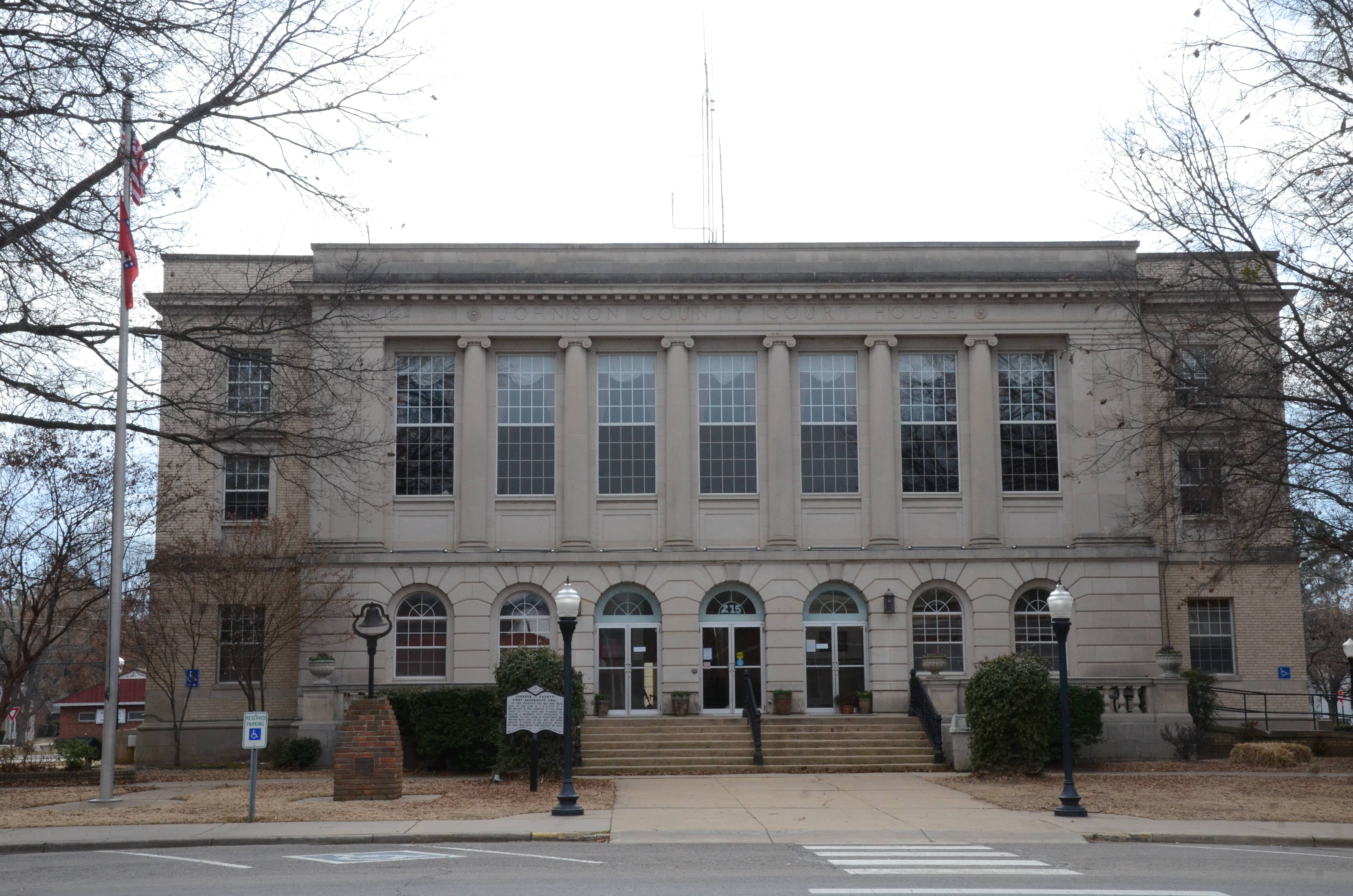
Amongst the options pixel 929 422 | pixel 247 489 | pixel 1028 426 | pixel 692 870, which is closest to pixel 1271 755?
pixel 1028 426

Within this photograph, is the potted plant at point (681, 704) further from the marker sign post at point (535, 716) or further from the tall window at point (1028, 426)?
the tall window at point (1028, 426)

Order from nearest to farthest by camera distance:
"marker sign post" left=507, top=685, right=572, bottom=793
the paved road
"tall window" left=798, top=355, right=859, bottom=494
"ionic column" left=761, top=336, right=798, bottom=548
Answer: the paved road
"marker sign post" left=507, top=685, right=572, bottom=793
"ionic column" left=761, top=336, right=798, bottom=548
"tall window" left=798, top=355, right=859, bottom=494

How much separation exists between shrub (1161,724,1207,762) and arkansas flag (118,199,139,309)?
23.0 metres

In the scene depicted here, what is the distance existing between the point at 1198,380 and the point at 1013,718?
749 centimetres

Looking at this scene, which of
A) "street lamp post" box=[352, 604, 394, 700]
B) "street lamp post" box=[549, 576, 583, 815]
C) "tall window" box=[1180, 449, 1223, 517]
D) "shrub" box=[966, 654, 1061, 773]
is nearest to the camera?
"street lamp post" box=[549, 576, 583, 815]

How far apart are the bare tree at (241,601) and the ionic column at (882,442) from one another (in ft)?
44.0

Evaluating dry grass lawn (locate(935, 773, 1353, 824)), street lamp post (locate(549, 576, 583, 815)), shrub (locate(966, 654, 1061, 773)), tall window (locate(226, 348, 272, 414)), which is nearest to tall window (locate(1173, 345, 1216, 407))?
shrub (locate(966, 654, 1061, 773))

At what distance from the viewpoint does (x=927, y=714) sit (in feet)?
95.6

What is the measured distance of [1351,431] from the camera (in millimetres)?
21156

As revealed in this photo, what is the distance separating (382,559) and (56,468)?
8.00 meters

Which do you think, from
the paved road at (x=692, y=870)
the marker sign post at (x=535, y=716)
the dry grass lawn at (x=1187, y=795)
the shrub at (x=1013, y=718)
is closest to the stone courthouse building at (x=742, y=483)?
the shrub at (x=1013, y=718)

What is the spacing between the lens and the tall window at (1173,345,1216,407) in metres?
22.1

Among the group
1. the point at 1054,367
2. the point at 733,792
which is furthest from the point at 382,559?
the point at 1054,367

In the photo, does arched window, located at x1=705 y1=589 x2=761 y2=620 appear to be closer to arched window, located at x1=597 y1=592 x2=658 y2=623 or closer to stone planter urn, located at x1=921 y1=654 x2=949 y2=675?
arched window, located at x1=597 y1=592 x2=658 y2=623
